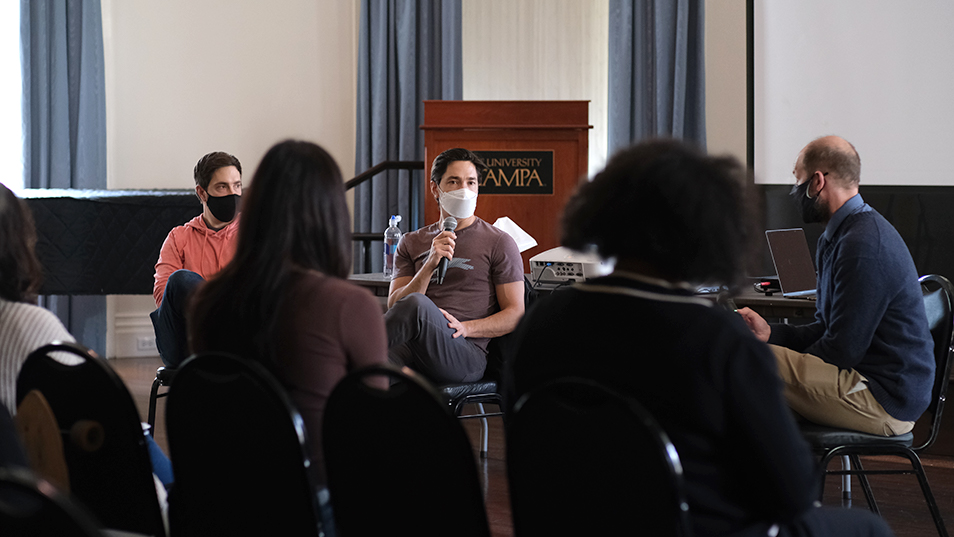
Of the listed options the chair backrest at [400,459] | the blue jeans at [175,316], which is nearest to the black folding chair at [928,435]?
the chair backrest at [400,459]

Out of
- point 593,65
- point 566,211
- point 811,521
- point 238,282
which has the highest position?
point 593,65

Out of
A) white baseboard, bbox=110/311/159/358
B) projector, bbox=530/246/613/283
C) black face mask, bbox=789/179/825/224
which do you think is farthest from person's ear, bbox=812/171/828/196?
white baseboard, bbox=110/311/159/358

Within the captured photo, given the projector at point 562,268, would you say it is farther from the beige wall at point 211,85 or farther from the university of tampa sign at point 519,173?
the beige wall at point 211,85

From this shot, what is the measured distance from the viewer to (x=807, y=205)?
211cm

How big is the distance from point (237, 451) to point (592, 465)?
0.51 m

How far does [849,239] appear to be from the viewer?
1898 millimetres

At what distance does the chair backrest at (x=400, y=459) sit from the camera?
985 mm

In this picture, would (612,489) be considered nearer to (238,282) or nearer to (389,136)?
(238,282)

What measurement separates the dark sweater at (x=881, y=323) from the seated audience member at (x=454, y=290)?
1.02m

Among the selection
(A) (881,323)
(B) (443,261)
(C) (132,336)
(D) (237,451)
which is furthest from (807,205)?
(C) (132,336)

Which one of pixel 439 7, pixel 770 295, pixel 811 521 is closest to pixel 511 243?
pixel 770 295

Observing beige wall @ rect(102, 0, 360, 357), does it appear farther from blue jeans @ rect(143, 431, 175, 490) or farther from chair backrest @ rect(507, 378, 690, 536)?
chair backrest @ rect(507, 378, 690, 536)

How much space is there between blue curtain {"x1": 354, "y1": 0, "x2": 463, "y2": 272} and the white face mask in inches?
109

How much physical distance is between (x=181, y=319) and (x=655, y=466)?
1.98 metres
